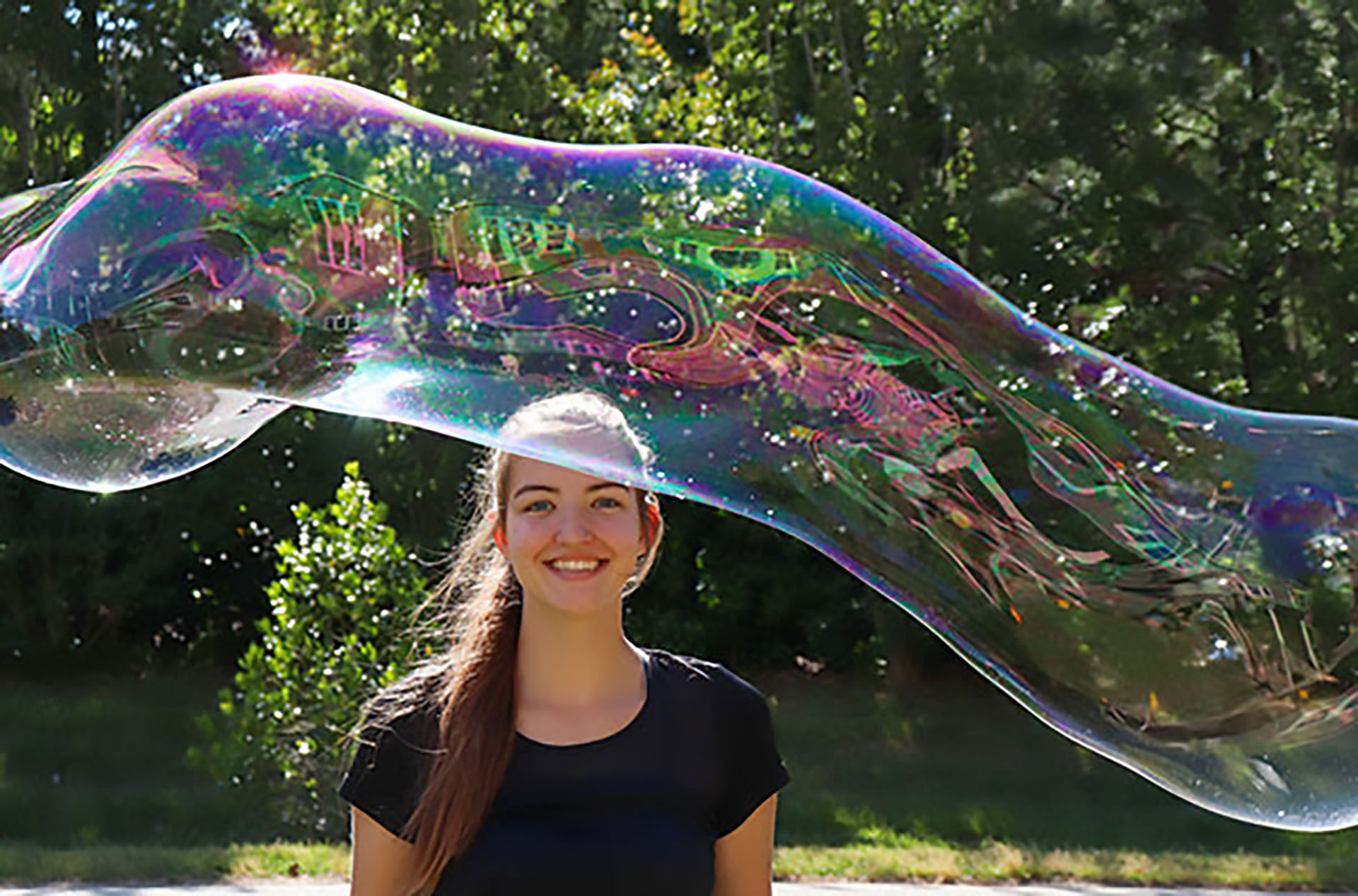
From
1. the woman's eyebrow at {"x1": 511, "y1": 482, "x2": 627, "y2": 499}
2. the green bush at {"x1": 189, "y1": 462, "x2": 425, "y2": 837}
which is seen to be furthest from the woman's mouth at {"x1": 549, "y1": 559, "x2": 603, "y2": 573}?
the green bush at {"x1": 189, "y1": 462, "x2": 425, "y2": 837}

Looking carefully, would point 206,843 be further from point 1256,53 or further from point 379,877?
point 1256,53

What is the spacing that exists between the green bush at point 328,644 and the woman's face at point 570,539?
5875 millimetres

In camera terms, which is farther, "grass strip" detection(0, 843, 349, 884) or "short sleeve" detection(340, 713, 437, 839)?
"grass strip" detection(0, 843, 349, 884)

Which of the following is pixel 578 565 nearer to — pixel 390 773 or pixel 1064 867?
pixel 390 773

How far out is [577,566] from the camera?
98.7 inches

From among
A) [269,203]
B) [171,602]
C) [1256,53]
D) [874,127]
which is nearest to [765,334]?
[269,203]

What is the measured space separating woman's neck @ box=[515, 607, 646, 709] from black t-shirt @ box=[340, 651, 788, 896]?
0.06 metres

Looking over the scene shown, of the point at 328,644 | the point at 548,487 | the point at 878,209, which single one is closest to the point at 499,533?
the point at 548,487

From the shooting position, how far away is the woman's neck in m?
2.57

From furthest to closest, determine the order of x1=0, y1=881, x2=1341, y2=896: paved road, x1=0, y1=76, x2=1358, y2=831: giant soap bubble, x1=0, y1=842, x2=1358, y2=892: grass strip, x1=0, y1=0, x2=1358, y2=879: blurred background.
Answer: x1=0, y1=0, x2=1358, y2=879: blurred background, x1=0, y1=842, x2=1358, y2=892: grass strip, x1=0, y1=881, x2=1341, y2=896: paved road, x1=0, y1=76, x2=1358, y2=831: giant soap bubble

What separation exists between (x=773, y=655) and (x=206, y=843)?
213 inches

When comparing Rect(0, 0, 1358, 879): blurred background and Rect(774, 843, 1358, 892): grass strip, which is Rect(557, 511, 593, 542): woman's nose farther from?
Rect(0, 0, 1358, 879): blurred background

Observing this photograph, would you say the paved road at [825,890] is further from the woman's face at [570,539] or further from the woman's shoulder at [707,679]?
the woman's face at [570,539]

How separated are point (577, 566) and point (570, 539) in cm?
4
